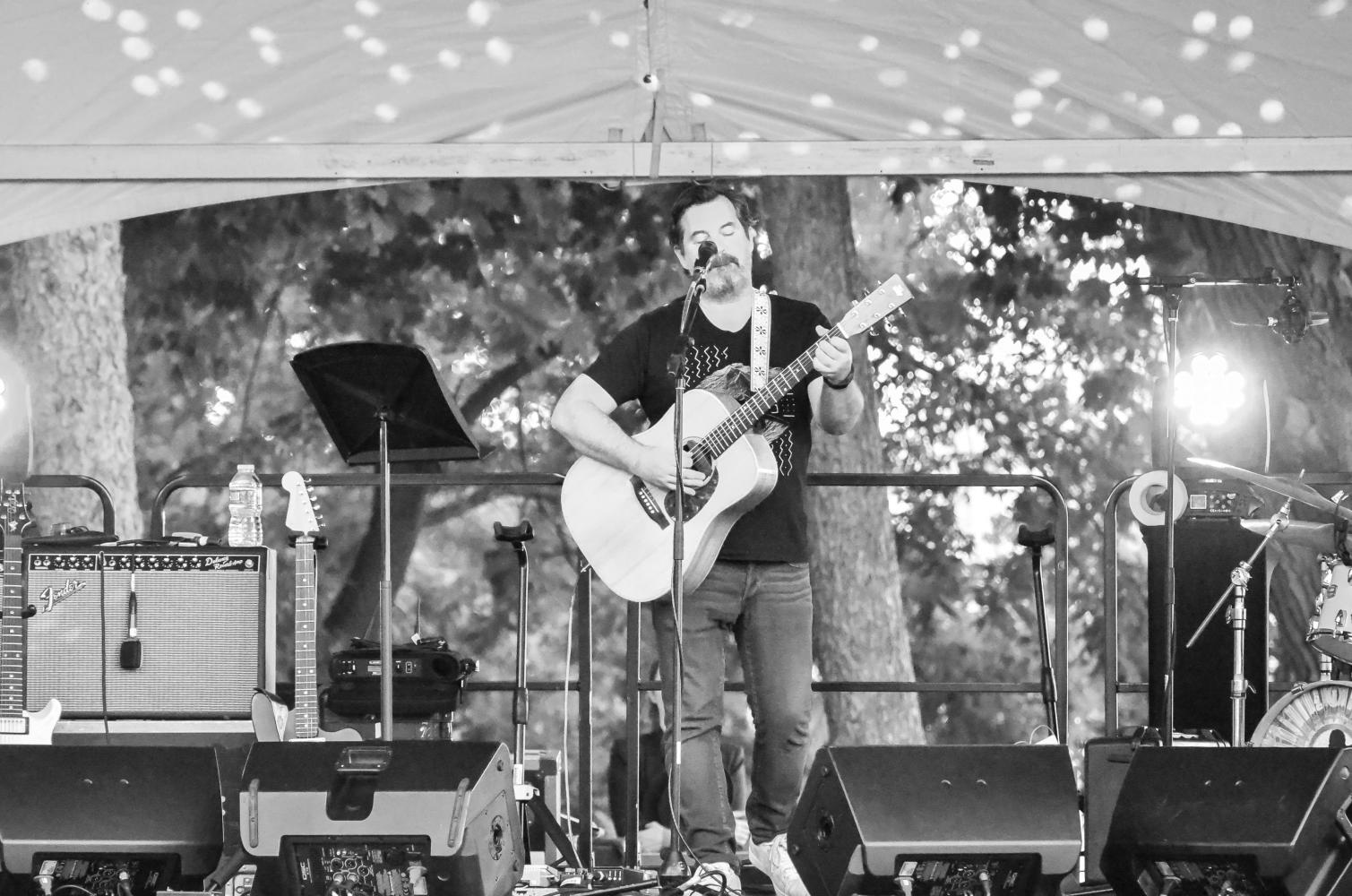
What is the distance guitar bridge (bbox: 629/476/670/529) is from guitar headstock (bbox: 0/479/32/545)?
6.47 ft

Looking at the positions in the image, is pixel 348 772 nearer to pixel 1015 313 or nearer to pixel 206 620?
pixel 206 620

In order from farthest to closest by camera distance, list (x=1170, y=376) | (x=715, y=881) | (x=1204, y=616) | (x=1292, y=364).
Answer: (x=1292, y=364)
(x=1204, y=616)
(x=1170, y=376)
(x=715, y=881)

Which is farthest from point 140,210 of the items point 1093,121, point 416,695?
point 1093,121

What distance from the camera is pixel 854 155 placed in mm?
4676

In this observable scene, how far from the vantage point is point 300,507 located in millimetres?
4676

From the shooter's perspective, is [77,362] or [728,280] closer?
[728,280]

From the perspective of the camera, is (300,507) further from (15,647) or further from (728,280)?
(728,280)

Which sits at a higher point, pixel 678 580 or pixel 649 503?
pixel 649 503

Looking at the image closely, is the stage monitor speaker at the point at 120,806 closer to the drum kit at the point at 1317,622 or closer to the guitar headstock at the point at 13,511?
the guitar headstock at the point at 13,511

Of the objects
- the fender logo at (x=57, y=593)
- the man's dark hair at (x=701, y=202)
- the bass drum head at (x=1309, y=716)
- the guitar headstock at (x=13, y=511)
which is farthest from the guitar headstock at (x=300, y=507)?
the bass drum head at (x=1309, y=716)

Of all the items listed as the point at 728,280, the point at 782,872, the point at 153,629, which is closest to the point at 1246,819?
the point at 782,872

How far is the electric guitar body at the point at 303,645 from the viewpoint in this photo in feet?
15.0

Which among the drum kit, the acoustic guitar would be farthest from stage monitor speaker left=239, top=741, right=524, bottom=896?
the drum kit

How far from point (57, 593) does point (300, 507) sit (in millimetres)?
802
